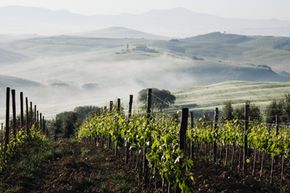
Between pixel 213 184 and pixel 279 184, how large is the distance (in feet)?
14.0

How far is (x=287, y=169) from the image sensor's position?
87.0ft

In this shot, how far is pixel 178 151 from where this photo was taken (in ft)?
42.2

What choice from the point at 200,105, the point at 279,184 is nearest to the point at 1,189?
the point at 279,184

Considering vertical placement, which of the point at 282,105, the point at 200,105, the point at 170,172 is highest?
the point at 170,172

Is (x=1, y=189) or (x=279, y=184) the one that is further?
(x=279, y=184)

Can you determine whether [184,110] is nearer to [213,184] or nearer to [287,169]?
[213,184]

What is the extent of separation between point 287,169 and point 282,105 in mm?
54077

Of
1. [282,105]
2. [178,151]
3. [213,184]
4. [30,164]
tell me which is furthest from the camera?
[282,105]

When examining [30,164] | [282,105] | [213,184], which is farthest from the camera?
[282,105]

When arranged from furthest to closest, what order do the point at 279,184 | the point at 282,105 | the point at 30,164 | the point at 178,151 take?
the point at 282,105, the point at 30,164, the point at 279,184, the point at 178,151

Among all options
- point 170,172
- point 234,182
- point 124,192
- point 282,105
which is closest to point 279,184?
point 234,182

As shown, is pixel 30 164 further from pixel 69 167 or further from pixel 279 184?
pixel 279 184

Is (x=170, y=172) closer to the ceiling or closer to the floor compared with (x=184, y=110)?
closer to the floor

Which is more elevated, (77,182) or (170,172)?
(170,172)
